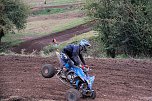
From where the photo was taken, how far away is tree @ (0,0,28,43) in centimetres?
3928

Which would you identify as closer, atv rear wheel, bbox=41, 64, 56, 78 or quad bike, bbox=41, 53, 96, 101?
quad bike, bbox=41, 53, 96, 101

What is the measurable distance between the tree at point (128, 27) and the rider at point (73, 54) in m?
12.8

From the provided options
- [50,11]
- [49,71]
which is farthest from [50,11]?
[49,71]

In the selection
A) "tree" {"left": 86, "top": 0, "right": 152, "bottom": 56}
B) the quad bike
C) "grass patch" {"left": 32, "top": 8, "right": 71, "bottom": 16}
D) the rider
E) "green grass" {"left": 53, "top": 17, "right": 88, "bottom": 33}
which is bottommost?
"grass patch" {"left": 32, "top": 8, "right": 71, "bottom": 16}

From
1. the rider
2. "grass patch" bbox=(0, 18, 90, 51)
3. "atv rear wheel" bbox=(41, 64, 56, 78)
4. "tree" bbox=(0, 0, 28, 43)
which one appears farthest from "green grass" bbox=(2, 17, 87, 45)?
the rider

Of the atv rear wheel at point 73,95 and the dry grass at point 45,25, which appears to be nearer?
the atv rear wheel at point 73,95

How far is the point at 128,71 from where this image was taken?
644 inches

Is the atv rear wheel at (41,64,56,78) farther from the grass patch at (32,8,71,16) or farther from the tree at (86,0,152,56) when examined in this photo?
the grass patch at (32,8,71,16)

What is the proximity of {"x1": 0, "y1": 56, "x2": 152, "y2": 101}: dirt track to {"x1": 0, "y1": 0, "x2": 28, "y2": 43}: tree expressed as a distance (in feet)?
69.4

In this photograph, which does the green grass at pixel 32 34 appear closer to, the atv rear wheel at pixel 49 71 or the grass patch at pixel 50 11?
the grass patch at pixel 50 11

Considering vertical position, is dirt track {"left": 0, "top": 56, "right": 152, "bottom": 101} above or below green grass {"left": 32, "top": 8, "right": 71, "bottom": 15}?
above

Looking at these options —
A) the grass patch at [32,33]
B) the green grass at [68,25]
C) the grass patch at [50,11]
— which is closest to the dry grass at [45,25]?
the grass patch at [32,33]

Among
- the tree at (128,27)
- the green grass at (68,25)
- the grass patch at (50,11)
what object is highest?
the tree at (128,27)

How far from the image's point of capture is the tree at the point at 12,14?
129ft
